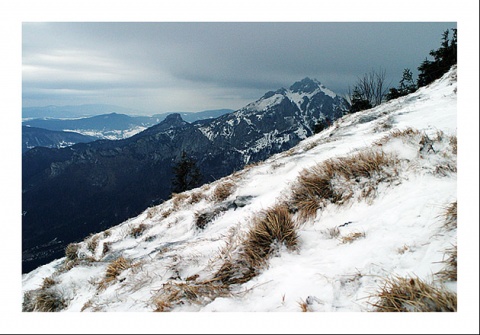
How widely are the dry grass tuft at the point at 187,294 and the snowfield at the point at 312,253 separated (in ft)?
0.04

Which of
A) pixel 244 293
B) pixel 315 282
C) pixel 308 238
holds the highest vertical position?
pixel 308 238

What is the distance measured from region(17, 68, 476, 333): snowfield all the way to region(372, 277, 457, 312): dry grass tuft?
78mm

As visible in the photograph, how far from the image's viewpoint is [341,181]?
4.28m

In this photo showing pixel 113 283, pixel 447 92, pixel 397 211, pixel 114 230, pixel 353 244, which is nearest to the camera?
pixel 353 244

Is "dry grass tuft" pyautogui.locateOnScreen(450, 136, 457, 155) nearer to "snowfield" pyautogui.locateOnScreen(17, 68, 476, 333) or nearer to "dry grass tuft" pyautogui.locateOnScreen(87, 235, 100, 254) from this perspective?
"snowfield" pyautogui.locateOnScreen(17, 68, 476, 333)

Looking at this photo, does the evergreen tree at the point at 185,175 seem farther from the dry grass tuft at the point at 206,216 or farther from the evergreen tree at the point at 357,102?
the dry grass tuft at the point at 206,216

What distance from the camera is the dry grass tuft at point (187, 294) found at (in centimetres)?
282

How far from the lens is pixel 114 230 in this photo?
304 inches

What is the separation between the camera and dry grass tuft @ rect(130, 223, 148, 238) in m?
6.58

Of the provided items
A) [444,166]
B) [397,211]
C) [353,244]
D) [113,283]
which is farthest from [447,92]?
[113,283]

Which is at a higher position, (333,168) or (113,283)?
(333,168)

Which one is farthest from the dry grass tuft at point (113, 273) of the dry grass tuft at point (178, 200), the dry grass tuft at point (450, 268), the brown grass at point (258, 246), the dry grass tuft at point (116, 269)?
the dry grass tuft at point (450, 268)
